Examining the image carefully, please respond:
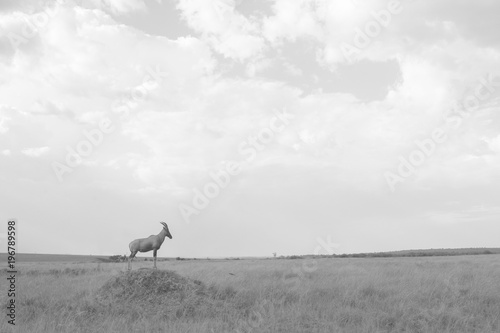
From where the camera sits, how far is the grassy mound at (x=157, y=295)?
10359 mm

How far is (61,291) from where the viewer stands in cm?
1319

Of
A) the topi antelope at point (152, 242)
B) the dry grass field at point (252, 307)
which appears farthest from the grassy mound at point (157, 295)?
the topi antelope at point (152, 242)

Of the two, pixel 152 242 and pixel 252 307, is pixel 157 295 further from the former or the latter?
pixel 252 307

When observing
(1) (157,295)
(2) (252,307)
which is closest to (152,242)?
(1) (157,295)

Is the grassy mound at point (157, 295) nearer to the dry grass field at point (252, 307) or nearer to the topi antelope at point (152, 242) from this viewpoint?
the dry grass field at point (252, 307)

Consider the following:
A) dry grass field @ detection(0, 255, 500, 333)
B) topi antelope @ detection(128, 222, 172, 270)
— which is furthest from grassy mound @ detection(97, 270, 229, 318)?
topi antelope @ detection(128, 222, 172, 270)

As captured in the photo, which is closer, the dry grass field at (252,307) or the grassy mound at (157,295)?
the dry grass field at (252,307)

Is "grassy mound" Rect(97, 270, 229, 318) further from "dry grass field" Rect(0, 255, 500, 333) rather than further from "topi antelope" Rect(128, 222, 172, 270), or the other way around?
"topi antelope" Rect(128, 222, 172, 270)

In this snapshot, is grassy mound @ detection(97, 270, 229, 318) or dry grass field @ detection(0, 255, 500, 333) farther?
grassy mound @ detection(97, 270, 229, 318)

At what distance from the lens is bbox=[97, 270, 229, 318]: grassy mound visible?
10359 millimetres

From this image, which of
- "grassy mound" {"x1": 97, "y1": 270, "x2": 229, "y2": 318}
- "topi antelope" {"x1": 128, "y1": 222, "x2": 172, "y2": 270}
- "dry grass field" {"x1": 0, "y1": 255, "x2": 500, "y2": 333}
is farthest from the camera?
"topi antelope" {"x1": 128, "y1": 222, "x2": 172, "y2": 270}

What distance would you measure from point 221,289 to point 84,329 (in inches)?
177

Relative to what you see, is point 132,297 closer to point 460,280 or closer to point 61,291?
point 61,291

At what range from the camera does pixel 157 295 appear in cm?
1134
